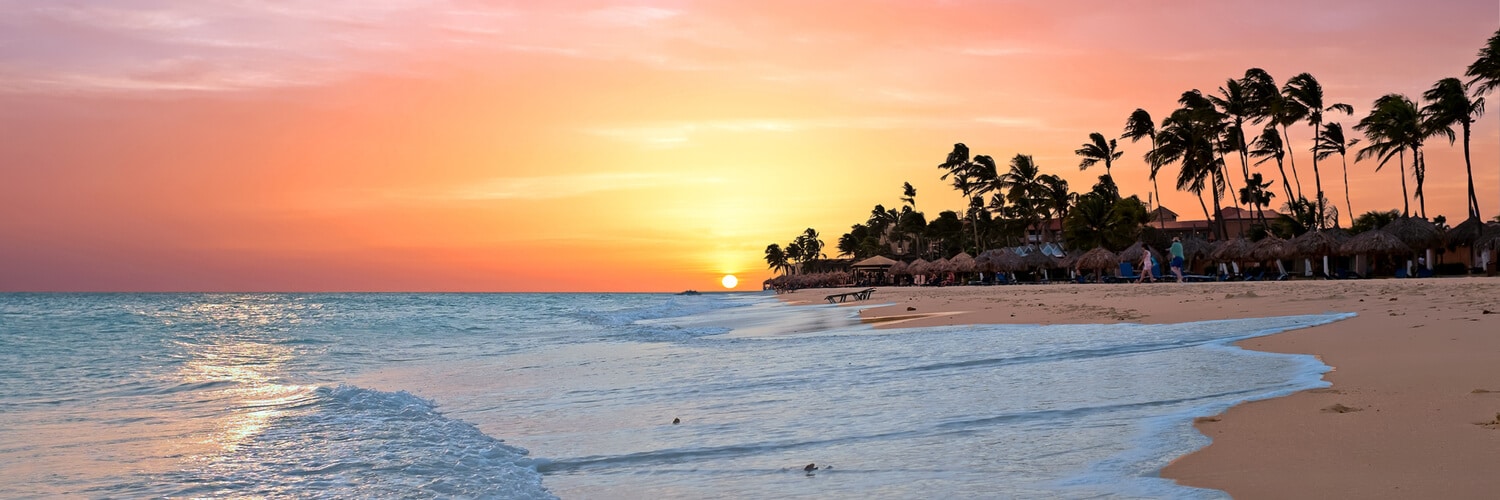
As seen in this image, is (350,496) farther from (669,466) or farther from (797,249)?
(797,249)

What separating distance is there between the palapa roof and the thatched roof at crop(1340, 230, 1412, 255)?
2.11 ft

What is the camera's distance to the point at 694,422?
6.76 meters

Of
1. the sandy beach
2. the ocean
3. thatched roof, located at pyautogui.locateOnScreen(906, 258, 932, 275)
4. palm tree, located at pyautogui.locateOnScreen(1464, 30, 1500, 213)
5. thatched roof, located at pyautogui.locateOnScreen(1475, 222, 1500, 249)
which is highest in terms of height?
palm tree, located at pyautogui.locateOnScreen(1464, 30, 1500, 213)

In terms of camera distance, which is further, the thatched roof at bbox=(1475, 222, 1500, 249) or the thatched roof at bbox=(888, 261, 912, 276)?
the thatched roof at bbox=(888, 261, 912, 276)

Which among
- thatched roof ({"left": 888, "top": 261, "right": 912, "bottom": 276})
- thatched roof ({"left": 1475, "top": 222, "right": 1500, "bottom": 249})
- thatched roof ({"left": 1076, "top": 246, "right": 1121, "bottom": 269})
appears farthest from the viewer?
thatched roof ({"left": 888, "top": 261, "right": 912, "bottom": 276})

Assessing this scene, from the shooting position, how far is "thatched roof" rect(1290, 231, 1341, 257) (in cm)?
4081

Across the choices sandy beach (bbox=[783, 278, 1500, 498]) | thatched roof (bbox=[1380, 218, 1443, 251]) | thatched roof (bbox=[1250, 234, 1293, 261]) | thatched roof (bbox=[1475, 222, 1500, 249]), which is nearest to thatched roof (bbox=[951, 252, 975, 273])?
thatched roof (bbox=[1250, 234, 1293, 261])

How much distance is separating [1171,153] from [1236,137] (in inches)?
135

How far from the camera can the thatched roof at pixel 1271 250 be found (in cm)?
4228

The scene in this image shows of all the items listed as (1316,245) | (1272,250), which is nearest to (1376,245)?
(1316,245)

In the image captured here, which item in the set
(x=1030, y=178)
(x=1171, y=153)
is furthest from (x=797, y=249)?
(x=1171, y=153)

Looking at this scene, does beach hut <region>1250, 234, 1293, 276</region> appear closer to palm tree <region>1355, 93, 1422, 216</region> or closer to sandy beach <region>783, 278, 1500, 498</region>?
palm tree <region>1355, 93, 1422, 216</region>

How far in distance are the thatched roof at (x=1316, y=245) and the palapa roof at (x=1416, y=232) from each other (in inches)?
87.2

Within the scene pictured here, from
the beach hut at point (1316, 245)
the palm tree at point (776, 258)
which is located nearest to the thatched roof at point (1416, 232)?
the beach hut at point (1316, 245)
